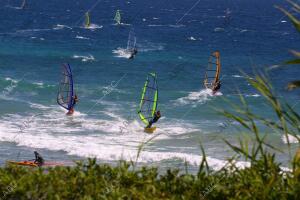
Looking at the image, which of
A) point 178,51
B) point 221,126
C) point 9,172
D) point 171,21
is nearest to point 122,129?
point 221,126

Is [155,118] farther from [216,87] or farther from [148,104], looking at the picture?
[216,87]

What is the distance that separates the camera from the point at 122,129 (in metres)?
34.9

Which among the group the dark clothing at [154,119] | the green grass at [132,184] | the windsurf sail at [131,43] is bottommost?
the windsurf sail at [131,43]

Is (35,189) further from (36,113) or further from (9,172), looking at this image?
(36,113)

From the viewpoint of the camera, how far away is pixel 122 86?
48281 mm

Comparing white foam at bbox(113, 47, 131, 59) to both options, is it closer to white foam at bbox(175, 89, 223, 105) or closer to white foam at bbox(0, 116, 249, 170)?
white foam at bbox(175, 89, 223, 105)

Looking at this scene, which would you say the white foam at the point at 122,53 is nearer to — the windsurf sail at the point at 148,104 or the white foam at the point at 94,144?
the windsurf sail at the point at 148,104

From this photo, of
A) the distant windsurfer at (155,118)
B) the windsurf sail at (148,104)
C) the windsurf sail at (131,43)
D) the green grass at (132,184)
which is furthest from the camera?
the windsurf sail at (131,43)

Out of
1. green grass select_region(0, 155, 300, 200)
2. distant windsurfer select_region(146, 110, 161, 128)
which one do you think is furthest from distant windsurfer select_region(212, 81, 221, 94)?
green grass select_region(0, 155, 300, 200)

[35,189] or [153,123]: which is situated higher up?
[35,189]

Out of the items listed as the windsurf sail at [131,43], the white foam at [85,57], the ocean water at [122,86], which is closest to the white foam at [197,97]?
the ocean water at [122,86]

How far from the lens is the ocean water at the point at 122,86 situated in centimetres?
3092

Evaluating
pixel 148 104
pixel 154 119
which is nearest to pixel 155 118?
pixel 154 119

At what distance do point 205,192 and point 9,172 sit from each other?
3.35m
